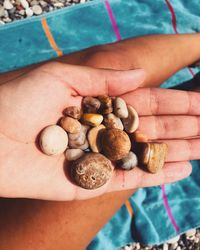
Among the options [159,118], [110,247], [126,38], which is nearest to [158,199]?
[110,247]

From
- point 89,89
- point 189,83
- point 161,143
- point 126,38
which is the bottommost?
point 189,83

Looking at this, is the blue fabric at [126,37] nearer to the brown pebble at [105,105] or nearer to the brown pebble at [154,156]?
the brown pebble at [154,156]

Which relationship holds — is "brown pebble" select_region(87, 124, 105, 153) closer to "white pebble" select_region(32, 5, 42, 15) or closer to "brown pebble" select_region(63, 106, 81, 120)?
"brown pebble" select_region(63, 106, 81, 120)

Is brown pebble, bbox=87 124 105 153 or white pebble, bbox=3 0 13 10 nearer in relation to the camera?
brown pebble, bbox=87 124 105 153

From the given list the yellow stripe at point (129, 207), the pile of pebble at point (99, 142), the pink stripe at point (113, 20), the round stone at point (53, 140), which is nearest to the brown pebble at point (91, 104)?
the pile of pebble at point (99, 142)

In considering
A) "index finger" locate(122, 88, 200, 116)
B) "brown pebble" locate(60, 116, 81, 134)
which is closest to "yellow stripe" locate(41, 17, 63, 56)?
"index finger" locate(122, 88, 200, 116)

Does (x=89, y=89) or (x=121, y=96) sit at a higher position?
(x=89, y=89)

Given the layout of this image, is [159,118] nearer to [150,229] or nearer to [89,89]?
[89,89]

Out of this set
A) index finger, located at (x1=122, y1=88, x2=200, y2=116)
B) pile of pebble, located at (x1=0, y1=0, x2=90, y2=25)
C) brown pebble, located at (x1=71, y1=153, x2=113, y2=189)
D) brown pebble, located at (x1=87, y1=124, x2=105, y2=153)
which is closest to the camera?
brown pebble, located at (x1=71, y1=153, x2=113, y2=189)
